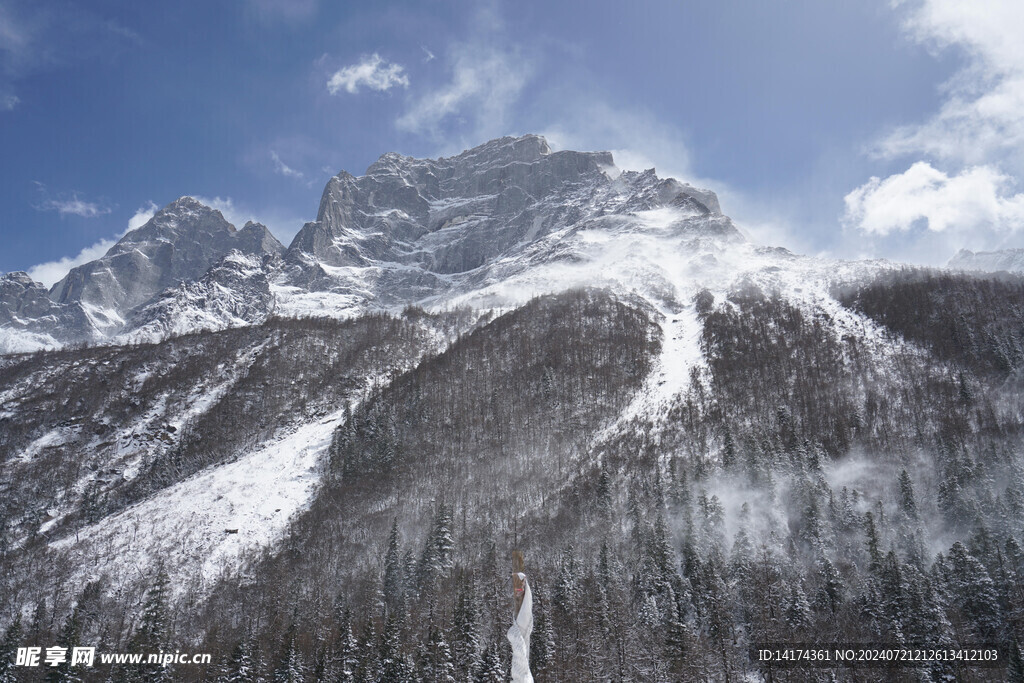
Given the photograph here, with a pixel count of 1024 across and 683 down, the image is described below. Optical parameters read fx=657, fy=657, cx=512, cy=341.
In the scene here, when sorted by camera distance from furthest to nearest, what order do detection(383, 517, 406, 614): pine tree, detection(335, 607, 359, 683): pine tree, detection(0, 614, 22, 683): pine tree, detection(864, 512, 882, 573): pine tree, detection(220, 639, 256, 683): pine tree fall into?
detection(383, 517, 406, 614): pine tree < detection(864, 512, 882, 573): pine tree < detection(335, 607, 359, 683): pine tree < detection(220, 639, 256, 683): pine tree < detection(0, 614, 22, 683): pine tree

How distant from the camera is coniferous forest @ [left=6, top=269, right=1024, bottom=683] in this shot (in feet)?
288

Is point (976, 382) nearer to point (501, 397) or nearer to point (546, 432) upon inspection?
point (546, 432)

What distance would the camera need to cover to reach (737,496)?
413 ft

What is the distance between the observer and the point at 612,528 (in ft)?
417

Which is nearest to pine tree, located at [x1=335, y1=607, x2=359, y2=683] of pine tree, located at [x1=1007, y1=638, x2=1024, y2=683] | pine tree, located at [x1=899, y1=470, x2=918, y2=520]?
pine tree, located at [x1=1007, y1=638, x2=1024, y2=683]

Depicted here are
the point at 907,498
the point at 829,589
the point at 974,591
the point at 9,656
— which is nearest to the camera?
the point at 9,656

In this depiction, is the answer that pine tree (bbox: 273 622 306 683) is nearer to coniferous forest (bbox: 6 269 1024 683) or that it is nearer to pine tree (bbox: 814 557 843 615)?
coniferous forest (bbox: 6 269 1024 683)

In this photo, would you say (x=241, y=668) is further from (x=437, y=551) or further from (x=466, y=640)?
(x=437, y=551)

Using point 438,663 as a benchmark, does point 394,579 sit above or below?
above

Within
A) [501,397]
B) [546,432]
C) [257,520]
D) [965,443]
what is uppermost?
[501,397]

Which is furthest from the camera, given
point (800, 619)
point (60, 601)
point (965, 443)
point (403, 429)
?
point (403, 429)

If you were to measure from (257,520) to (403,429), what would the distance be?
157 feet

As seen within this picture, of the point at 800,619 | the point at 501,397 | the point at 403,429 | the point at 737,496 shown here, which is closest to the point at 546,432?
the point at 501,397

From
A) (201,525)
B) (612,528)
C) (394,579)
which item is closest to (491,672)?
(394,579)
